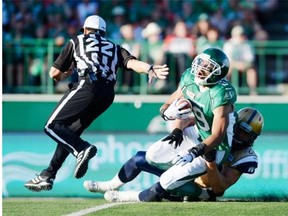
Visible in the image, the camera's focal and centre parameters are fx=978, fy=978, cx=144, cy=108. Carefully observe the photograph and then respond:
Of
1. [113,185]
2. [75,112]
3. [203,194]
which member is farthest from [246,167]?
[75,112]

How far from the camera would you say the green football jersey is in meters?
10.8

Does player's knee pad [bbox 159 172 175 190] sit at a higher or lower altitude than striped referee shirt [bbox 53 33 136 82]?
lower

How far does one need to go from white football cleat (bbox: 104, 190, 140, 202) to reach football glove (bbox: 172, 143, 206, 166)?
0.94 m

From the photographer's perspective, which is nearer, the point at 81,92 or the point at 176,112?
the point at 176,112

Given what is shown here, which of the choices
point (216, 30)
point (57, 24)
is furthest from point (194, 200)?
point (57, 24)

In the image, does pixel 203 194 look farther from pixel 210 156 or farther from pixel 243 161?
pixel 210 156

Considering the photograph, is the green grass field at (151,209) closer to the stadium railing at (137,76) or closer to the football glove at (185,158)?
the football glove at (185,158)

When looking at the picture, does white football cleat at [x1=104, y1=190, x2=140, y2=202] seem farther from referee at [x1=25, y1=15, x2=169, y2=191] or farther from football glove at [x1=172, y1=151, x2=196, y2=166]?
football glove at [x1=172, y1=151, x2=196, y2=166]

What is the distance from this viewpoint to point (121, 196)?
37.5 feet

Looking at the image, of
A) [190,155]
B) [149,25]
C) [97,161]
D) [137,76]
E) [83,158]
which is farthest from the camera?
[149,25]

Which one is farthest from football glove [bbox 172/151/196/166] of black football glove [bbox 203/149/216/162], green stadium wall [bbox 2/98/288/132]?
green stadium wall [bbox 2/98/288/132]

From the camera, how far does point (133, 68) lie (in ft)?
37.5

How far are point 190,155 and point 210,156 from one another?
1.56 feet

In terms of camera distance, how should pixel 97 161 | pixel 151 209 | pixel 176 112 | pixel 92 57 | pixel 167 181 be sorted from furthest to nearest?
pixel 97 161 < pixel 92 57 < pixel 167 181 < pixel 176 112 < pixel 151 209
